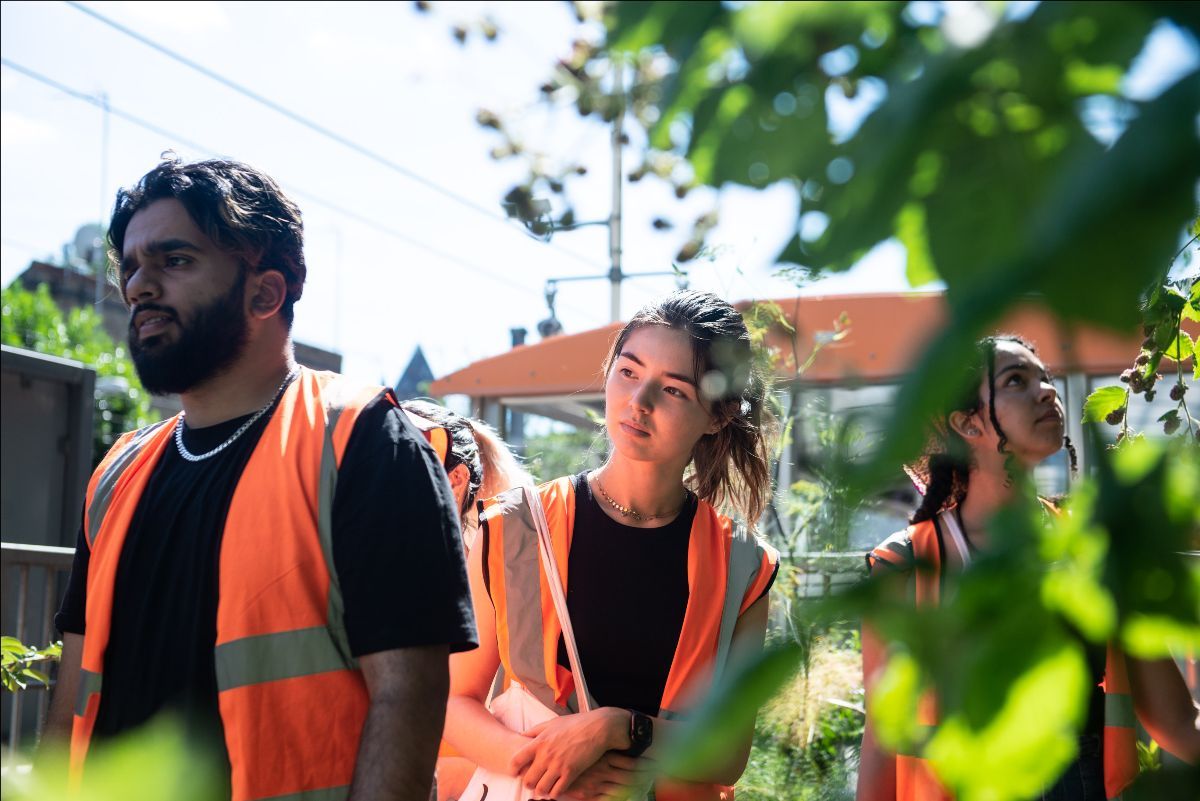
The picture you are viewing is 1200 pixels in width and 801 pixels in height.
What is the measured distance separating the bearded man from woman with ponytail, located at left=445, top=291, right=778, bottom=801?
1.41 feet

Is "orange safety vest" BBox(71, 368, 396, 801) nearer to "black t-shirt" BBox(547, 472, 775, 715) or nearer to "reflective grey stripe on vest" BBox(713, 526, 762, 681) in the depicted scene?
"black t-shirt" BBox(547, 472, 775, 715)

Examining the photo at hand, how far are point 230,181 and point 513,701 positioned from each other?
1.12 metres

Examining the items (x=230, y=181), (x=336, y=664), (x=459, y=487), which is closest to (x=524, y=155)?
(x=336, y=664)

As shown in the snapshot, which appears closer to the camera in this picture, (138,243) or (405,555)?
(405,555)

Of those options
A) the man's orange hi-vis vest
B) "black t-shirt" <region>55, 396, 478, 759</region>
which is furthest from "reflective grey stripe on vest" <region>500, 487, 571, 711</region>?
"black t-shirt" <region>55, 396, 478, 759</region>

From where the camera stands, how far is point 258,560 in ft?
5.96

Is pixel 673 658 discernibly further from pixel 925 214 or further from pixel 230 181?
pixel 925 214

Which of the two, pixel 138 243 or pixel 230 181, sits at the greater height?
pixel 230 181

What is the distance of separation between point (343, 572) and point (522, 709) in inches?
23.3

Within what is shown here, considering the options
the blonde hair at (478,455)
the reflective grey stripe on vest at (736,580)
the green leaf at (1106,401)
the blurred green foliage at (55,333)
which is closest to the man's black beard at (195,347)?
the reflective grey stripe on vest at (736,580)

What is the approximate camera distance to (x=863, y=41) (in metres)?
0.51

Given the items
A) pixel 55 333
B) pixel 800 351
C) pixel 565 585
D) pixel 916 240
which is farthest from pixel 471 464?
pixel 55 333

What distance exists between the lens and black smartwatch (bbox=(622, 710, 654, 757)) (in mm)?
2168

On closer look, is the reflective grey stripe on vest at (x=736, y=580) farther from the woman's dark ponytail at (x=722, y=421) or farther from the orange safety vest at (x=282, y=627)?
the orange safety vest at (x=282, y=627)
